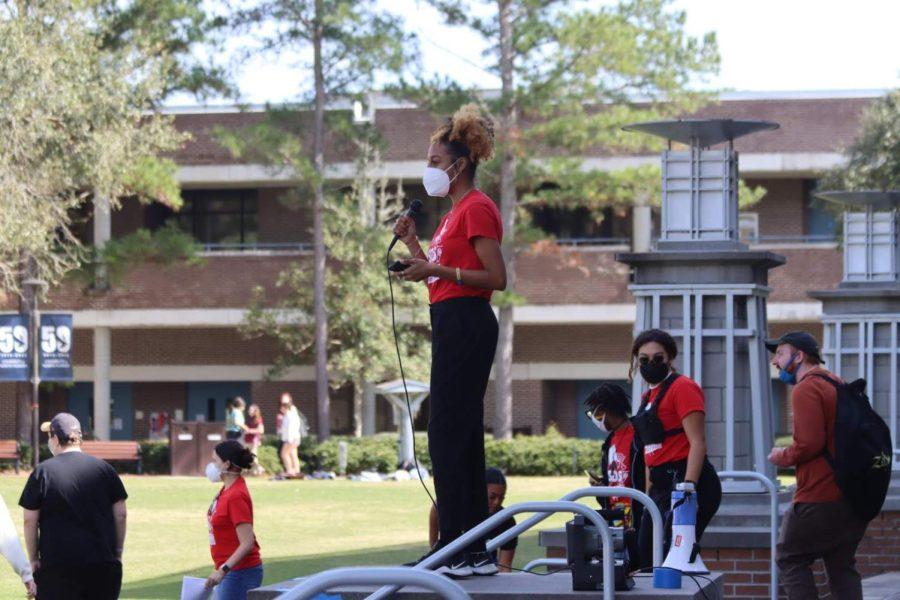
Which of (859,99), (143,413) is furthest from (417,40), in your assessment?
(143,413)

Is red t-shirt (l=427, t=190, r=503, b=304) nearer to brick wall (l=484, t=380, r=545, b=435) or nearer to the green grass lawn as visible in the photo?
the green grass lawn

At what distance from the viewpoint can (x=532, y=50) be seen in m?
40.5

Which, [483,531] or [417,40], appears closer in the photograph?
[483,531]

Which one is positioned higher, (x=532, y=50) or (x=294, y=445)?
(x=532, y=50)

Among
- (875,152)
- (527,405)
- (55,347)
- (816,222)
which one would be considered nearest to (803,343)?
(875,152)

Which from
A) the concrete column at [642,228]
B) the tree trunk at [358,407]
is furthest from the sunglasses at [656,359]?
the concrete column at [642,228]

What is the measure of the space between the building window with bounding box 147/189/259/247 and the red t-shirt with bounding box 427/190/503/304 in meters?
45.2

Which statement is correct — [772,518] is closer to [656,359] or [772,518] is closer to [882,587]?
[656,359]

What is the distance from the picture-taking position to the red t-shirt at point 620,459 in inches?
353

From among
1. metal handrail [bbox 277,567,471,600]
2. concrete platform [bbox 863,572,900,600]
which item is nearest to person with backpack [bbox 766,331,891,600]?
concrete platform [bbox 863,572,900,600]

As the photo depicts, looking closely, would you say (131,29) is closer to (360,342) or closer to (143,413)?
(360,342)

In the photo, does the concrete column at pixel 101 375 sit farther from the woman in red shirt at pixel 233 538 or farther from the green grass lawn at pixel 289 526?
the woman in red shirt at pixel 233 538

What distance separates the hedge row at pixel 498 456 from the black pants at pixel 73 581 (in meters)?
28.8

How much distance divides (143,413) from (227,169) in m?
8.62
